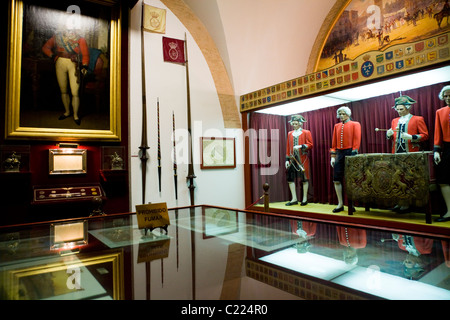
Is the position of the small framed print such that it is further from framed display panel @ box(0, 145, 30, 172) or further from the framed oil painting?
framed display panel @ box(0, 145, 30, 172)

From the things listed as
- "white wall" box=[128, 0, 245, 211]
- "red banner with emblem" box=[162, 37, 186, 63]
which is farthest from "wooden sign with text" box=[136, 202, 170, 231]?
"red banner with emblem" box=[162, 37, 186, 63]

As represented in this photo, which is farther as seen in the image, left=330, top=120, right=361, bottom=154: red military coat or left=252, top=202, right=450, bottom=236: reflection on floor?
left=330, top=120, right=361, bottom=154: red military coat

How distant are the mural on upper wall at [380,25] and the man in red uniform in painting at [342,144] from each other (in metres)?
1.42

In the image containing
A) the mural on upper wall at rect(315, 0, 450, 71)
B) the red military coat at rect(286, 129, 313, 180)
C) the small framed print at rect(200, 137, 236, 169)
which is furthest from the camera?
the small framed print at rect(200, 137, 236, 169)

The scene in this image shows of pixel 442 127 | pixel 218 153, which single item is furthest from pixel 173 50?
pixel 442 127

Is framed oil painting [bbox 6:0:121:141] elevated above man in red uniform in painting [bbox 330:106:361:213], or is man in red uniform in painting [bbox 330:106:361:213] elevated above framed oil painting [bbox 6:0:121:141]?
framed oil painting [bbox 6:0:121:141]

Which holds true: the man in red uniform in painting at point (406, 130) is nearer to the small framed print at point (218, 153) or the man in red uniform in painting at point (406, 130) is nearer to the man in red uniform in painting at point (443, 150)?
the man in red uniform in painting at point (443, 150)

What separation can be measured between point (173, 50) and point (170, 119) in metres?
1.46

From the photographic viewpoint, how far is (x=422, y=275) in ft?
4.35

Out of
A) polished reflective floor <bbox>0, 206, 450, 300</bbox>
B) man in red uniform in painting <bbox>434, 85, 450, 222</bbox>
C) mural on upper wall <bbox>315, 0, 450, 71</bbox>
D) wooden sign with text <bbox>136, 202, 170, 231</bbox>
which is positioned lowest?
polished reflective floor <bbox>0, 206, 450, 300</bbox>

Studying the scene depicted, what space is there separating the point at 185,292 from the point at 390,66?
13.5 feet

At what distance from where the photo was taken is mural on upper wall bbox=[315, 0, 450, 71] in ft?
17.6

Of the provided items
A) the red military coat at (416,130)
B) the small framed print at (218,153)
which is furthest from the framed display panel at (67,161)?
the red military coat at (416,130)

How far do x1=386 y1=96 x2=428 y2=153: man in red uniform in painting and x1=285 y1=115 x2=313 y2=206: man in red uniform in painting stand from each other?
1.53 m
